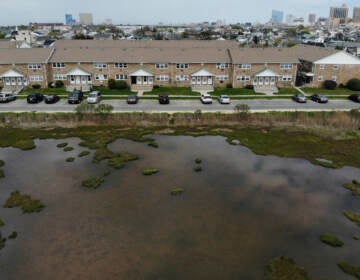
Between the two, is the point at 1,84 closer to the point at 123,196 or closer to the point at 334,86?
the point at 123,196

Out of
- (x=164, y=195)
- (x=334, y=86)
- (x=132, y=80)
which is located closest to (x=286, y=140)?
(x=164, y=195)

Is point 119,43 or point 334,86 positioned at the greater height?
point 119,43

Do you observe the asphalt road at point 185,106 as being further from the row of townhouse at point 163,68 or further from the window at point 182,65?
the window at point 182,65

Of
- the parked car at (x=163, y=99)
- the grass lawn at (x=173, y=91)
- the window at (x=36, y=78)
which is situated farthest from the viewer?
the window at (x=36, y=78)

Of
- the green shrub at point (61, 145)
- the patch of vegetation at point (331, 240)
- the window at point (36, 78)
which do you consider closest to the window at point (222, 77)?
the window at point (36, 78)

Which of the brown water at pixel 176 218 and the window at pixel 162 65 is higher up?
the window at pixel 162 65

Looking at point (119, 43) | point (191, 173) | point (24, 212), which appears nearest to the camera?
point (24, 212)

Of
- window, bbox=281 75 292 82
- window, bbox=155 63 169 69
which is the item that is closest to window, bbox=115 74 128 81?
window, bbox=155 63 169 69
